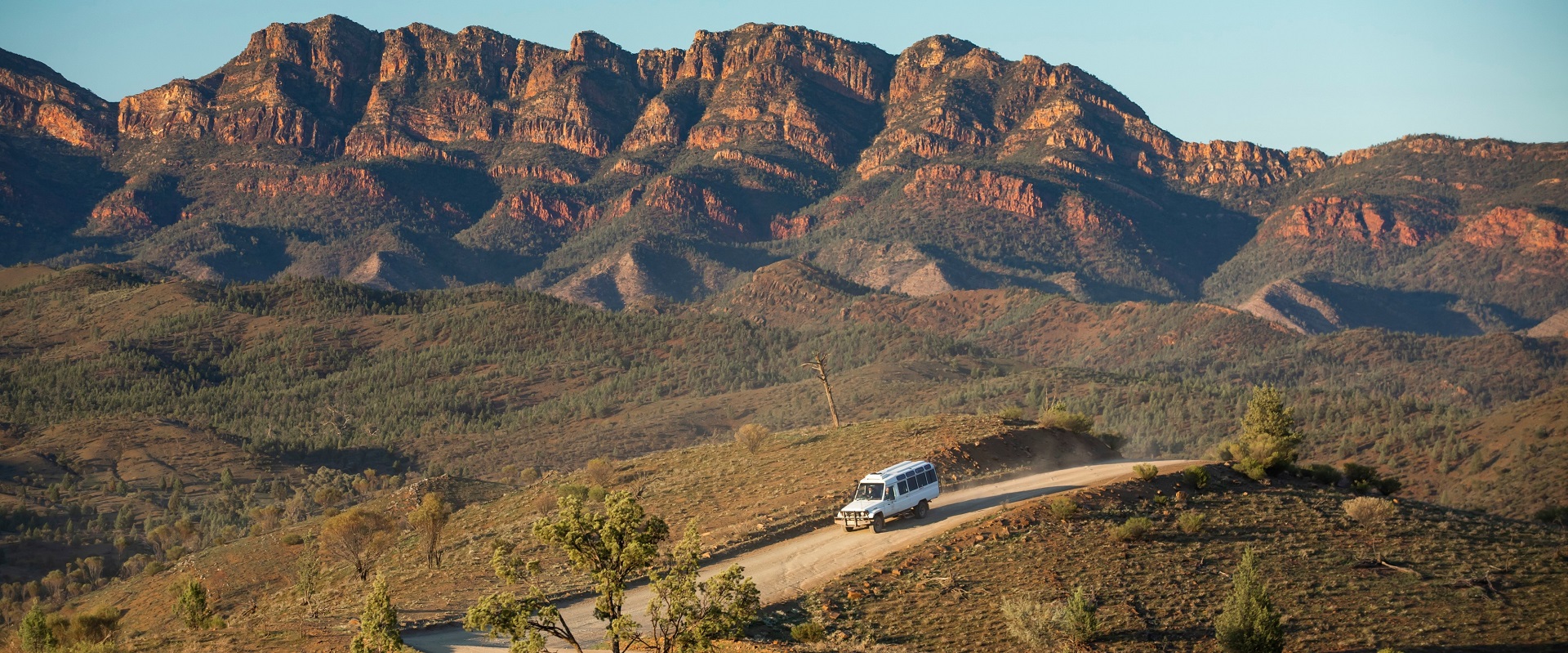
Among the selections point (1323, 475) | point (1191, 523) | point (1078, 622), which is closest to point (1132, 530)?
point (1191, 523)

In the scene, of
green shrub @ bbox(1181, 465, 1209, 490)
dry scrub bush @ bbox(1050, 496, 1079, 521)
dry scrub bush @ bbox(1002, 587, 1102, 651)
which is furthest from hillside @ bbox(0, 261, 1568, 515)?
dry scrub bush @ bbox(1002, 587, 1102, 651)

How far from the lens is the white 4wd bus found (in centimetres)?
4350

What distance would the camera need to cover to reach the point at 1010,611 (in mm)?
33062

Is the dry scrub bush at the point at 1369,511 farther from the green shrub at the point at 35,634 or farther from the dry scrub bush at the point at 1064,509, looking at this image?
the green shrub at the point at 35,634

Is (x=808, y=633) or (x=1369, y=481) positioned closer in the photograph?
(x=808, y=633)

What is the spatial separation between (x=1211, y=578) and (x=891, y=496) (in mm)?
10593

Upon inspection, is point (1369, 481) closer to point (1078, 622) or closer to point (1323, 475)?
point (1323, 475)

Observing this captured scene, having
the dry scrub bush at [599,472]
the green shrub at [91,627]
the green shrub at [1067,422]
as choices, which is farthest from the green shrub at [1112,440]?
the green shrub at [91,627]

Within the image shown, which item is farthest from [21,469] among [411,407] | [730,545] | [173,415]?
[730,545]

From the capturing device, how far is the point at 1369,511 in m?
45.2

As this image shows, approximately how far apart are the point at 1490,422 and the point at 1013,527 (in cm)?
9455

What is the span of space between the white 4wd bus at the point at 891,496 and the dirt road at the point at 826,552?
1.47ft

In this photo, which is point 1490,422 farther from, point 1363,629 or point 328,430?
point 328,430

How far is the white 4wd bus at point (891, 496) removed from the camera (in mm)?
43500
